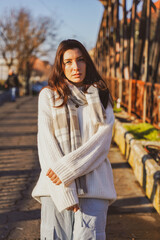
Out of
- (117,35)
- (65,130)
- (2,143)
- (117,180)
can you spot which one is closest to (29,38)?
(117,35)

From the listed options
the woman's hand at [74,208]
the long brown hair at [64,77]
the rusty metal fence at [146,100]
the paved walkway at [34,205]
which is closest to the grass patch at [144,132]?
the rusty metal fence at [146,100]

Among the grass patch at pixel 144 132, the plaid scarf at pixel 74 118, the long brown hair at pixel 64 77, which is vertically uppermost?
the long brown hair at pixel 64 77

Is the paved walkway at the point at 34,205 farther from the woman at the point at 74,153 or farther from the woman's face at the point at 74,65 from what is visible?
the woman's face at the point at 74,65

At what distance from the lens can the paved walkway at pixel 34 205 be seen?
3697 mm

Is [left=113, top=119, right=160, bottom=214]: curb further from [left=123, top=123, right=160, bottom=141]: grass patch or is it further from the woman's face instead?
the woman's face

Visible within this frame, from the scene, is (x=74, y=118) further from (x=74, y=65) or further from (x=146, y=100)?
(x=146, y=100)

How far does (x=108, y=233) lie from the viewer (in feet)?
12.1

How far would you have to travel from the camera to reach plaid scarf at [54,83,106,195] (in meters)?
2.09

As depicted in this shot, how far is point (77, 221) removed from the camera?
207 centimetres

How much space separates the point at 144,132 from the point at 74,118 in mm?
5587

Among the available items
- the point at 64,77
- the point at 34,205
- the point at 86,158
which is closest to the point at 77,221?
the point at 86,158

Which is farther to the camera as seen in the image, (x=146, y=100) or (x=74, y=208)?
(x=146, y=100)

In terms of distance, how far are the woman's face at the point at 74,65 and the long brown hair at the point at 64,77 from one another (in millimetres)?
24

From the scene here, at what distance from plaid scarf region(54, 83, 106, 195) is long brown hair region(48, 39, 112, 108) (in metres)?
0.06
